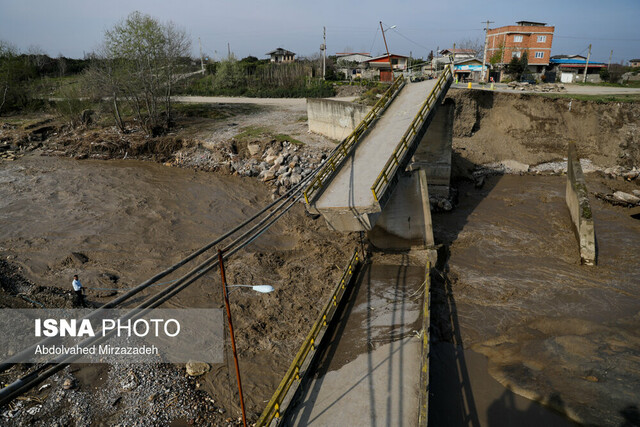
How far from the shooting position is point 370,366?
403 inches

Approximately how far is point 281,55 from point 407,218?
271 ft

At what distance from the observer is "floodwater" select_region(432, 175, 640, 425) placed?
36.1 feet

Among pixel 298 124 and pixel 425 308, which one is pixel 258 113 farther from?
pixel 425 308

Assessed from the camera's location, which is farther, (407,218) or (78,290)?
(407,218)

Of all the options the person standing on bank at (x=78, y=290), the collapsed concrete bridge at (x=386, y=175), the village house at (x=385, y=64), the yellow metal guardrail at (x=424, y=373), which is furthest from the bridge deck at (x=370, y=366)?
the village house at (x=385, y=64)

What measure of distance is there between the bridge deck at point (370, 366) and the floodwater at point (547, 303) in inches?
69.5

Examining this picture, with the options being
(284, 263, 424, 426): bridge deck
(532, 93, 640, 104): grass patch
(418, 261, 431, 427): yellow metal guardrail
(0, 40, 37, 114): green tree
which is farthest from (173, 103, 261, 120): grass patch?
(418, 261, 431, 427): yellow metal guardrail

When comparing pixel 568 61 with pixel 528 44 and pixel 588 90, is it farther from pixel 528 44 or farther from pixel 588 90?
pixel 588 90

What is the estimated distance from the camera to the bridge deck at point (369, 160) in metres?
13.1

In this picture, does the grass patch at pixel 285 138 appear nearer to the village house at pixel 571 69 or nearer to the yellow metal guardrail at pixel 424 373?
the yellow metal guardrail at pixel 424 373

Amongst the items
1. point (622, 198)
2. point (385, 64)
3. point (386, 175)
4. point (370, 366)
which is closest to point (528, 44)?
point (385, 64)

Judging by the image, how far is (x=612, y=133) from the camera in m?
28.0

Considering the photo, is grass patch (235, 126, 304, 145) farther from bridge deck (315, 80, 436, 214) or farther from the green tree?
the green tree

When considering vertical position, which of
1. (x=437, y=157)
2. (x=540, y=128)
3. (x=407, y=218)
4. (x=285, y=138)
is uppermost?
(x=540, y=128)
